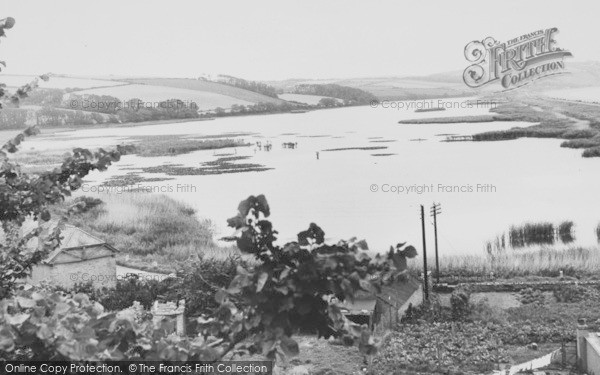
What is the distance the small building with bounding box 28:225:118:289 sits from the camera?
1035 centimetres

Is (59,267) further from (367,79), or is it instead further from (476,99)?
(476,99)

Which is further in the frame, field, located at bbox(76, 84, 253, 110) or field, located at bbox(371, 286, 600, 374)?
field, located at bbox(76, 84, 253, 110)

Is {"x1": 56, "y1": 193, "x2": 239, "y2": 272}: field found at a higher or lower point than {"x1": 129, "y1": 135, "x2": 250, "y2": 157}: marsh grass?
lower

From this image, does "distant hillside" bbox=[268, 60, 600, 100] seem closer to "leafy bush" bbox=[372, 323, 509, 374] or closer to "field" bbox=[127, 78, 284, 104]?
"field" bbox=[127, 78, 284, 104]

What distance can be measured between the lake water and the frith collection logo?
1.36 meters

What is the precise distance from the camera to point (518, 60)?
38.3 feet

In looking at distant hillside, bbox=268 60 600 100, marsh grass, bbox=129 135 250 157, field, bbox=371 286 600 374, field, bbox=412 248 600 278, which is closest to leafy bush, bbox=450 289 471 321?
field, bbox=371 286 600 374

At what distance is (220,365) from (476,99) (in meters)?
12.0

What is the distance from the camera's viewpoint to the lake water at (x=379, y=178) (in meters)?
10.7

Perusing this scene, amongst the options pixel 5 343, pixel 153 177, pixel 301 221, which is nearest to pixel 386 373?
pixel 301 221

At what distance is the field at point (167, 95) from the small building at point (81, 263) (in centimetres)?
225

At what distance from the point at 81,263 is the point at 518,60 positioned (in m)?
7.61

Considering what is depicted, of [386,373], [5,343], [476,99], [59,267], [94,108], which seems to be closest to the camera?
[5,343]

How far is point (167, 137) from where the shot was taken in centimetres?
1156
